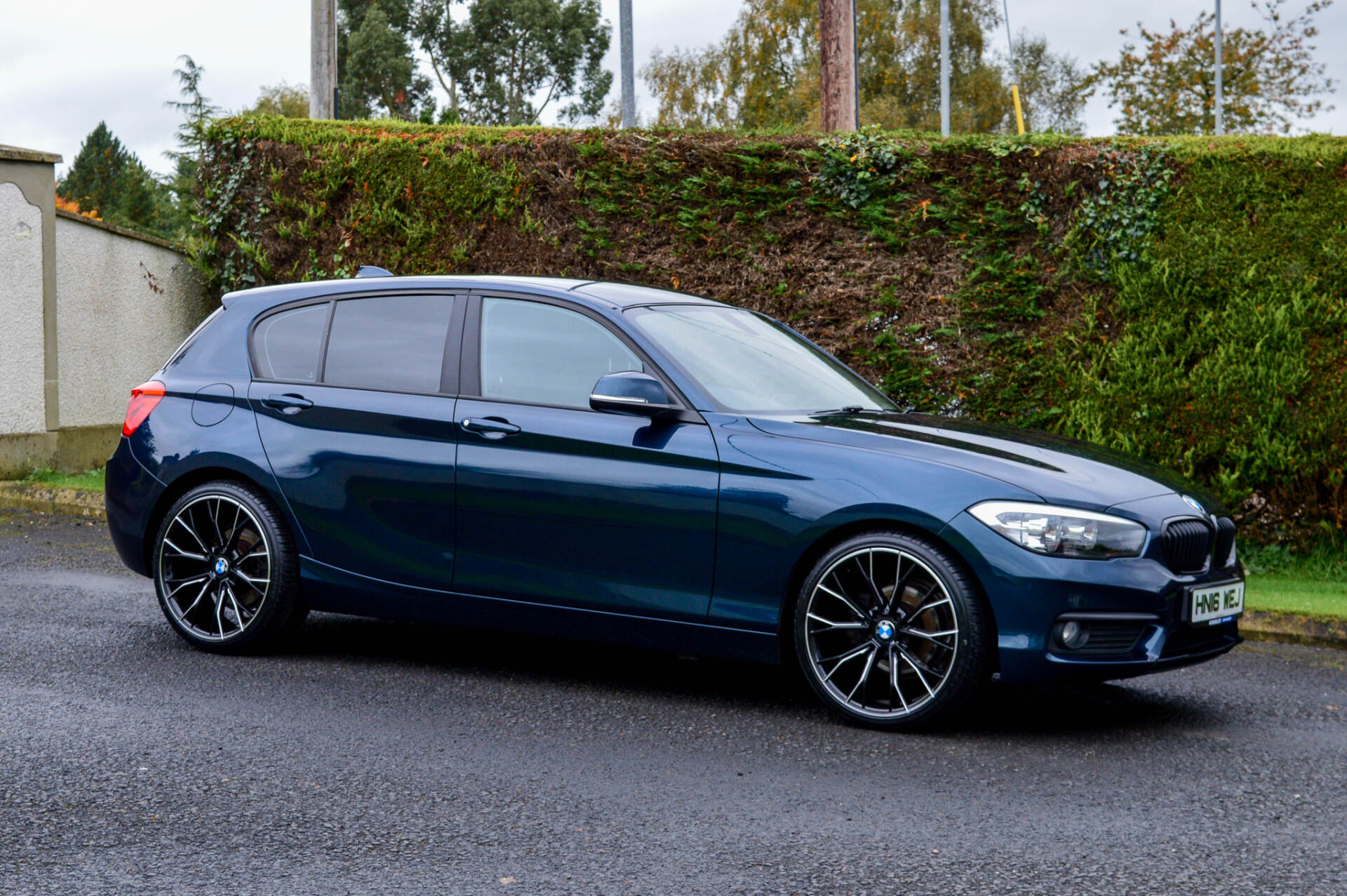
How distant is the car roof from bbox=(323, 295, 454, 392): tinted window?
0.07m

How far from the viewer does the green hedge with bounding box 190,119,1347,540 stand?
9.02 m

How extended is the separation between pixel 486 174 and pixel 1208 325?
555 cm

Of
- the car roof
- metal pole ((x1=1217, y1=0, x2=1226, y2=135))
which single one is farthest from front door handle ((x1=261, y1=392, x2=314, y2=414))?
metal pole ((x1=1217, y1=0, x2=1226, y2=135))

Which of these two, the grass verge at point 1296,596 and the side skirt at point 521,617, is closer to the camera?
the side skirt at point 521,617

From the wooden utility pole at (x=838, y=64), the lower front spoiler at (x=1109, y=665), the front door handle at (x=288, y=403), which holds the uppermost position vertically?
the wooden utility pole at (x=838, y=64)

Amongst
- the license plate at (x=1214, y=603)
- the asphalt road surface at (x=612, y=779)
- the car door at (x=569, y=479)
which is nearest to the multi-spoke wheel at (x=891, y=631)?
the asphalt road surface at (x=612, y=779)

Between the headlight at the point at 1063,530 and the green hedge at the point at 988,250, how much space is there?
179 inches

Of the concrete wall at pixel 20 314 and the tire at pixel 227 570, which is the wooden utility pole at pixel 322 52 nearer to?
the concrete wall at pixel 20 314

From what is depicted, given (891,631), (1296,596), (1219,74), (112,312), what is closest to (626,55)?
(112,312)

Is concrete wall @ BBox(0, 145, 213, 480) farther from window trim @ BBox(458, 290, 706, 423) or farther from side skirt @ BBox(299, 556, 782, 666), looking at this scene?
window trim @ BBox(458, 290, 706, 423)

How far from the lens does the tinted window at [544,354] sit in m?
5.71

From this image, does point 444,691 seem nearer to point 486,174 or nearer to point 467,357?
point 467,357

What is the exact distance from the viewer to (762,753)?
192 inches

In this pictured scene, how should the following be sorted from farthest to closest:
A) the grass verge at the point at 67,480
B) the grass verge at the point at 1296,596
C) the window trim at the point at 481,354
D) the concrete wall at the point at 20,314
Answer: the concrete wall at the point at 20,314 < the grass verge at the point at 67,480 < the grass verge at the point at 1296,596 < the window trim at the point at 481,354
